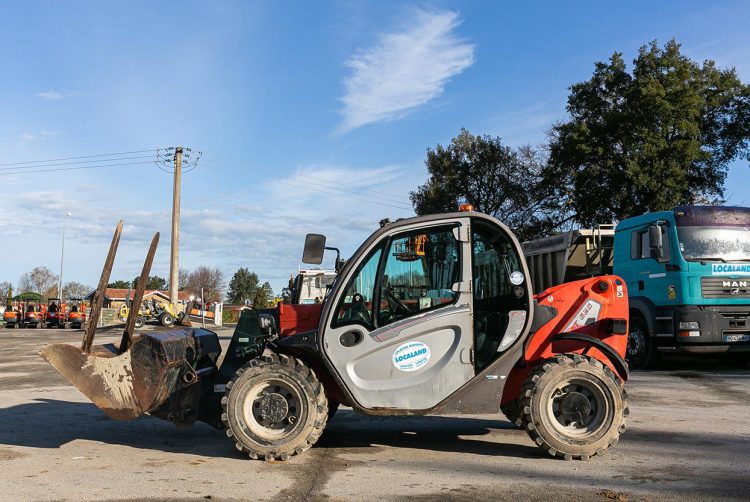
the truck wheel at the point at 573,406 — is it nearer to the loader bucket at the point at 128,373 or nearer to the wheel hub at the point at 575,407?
the wheel hub at the point at 575,407

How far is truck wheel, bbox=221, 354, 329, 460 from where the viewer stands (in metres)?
5.93

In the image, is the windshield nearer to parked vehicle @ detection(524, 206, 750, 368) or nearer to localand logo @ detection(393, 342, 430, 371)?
parked vehicle @ detection(524, 206, 750, 368)

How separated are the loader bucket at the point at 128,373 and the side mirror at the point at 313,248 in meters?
1.54

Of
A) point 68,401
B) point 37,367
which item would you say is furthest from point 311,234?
point 37,367

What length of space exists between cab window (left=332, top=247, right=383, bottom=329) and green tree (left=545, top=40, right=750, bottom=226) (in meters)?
25.0

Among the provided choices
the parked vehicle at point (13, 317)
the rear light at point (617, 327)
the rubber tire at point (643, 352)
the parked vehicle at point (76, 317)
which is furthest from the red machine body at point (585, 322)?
the parked vehicle at point (13, 317)

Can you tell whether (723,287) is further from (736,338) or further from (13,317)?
(13,317)

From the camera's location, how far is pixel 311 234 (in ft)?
20.6

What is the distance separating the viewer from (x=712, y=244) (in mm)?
12039

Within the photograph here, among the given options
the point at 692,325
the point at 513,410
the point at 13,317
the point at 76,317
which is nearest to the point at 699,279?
the point at 692,325

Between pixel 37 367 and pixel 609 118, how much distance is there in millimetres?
24357

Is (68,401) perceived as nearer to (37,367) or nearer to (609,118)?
(37,367)

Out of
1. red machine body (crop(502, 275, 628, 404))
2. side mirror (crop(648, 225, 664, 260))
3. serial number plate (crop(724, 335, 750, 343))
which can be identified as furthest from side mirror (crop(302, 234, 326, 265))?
serial number plate (crop(724, 335, 750, 343))

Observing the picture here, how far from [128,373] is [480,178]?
113 feet
